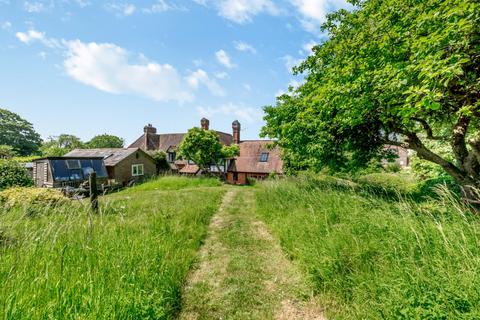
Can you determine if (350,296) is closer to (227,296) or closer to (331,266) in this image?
(331,266)

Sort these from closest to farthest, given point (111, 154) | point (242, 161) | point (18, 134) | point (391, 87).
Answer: point (391, 87) < point (111, 154) < point (242, 161) < point (18, 134)

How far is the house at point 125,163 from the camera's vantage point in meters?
25.3

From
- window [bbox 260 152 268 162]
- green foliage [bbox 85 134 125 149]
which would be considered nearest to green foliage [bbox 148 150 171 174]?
window [bbox 260 152 268 162]

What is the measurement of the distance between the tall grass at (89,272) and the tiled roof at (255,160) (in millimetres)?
24298

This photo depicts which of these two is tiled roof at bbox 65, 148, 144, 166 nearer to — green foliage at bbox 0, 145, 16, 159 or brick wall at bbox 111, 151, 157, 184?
brick wall at bbox 111, 151, 157, 184

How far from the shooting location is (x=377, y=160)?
30.0 feet

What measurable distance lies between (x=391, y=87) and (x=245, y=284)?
450 cm

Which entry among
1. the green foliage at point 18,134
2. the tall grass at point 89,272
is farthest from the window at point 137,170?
the green foliage at point 18,134

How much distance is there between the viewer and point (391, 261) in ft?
9.70

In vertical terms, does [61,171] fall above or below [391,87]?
below

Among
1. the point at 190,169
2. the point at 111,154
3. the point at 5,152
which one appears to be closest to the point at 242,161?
the point at 190,169

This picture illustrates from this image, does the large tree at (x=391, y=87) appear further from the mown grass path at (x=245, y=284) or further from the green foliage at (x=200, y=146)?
the green foliage at (x=200, y=146)

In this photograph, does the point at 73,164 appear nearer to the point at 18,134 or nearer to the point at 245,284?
the point at 245,284

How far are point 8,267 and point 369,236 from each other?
533 cm
